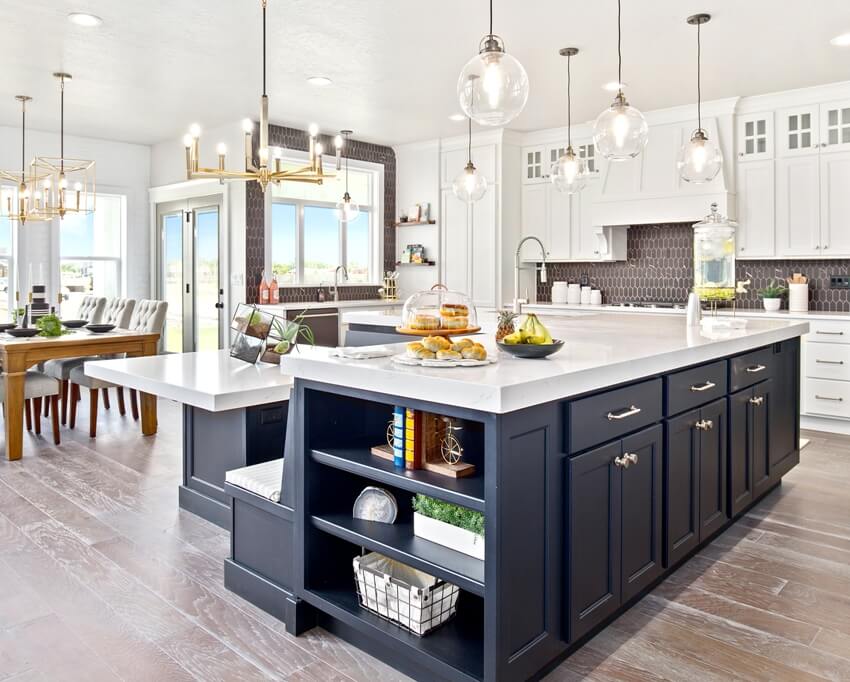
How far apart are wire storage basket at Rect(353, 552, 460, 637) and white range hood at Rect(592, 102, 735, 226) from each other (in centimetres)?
487

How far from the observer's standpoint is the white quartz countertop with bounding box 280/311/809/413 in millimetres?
1778

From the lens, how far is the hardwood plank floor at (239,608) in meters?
2.11

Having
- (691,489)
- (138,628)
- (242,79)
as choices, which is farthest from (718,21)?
(138,628)

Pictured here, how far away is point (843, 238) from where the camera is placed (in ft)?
18.1

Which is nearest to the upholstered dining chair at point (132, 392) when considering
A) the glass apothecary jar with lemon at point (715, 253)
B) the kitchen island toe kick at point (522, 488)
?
the kitchen island toe kick at point (522, 488)

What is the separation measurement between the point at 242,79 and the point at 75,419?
3001 mm

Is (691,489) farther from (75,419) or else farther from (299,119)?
(299,119)

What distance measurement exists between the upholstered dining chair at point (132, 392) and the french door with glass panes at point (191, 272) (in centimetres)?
139

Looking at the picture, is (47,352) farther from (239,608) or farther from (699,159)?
(699,159)

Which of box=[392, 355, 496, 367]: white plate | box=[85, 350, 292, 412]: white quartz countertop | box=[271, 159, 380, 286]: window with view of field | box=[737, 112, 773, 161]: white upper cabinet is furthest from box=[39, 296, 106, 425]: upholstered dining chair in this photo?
box=[737, 112, 773, 161]: white upper cabinet

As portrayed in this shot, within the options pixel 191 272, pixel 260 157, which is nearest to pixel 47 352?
pixel 260 157

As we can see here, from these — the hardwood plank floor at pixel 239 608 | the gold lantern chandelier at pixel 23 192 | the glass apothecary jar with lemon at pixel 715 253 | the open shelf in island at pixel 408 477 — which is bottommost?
the hardwood plank floor at pixel 239 608

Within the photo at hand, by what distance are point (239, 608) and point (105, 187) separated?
6533 mm

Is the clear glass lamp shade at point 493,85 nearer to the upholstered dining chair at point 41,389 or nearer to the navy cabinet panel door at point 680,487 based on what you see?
the navy cabinet panel door at point 680,487
